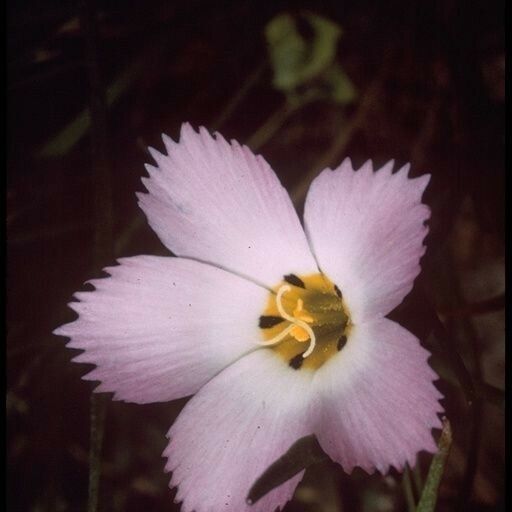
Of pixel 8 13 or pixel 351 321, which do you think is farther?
pixel 8 13

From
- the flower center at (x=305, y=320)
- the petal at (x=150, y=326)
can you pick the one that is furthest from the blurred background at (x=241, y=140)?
the petal at (x=150, y=326)

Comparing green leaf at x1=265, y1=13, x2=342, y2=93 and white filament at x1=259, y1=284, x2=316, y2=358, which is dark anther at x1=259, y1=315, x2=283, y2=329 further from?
green leaf at x1=265, y1=13, x2=342, y2=93

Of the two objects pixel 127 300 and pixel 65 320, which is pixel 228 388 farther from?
pixel 65 320

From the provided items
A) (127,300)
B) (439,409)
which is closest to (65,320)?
(127,300)

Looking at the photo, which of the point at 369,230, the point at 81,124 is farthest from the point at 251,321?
the point at 81,124

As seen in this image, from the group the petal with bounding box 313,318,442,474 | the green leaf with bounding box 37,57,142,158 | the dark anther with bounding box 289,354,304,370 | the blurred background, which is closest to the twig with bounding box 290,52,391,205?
the blurred background

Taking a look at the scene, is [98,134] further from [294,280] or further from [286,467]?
[286,467]
